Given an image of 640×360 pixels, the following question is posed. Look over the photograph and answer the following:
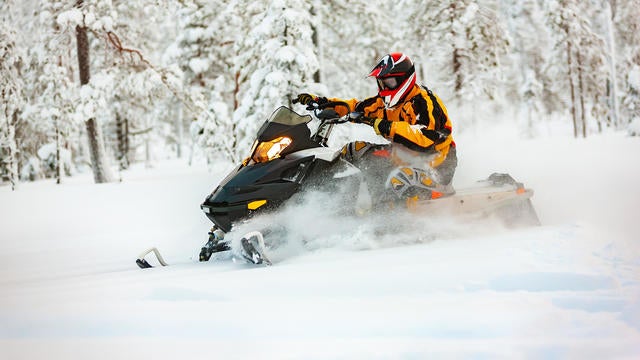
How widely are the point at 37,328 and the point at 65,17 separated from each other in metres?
11.7

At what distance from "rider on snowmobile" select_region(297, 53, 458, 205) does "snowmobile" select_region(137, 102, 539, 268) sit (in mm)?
166

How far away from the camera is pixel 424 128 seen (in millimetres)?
4367

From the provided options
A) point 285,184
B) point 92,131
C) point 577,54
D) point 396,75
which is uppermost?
point 577,54

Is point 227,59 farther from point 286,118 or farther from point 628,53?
point 628,53

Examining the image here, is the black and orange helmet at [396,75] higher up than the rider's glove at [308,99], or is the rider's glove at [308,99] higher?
the black and orange helmet at [396,75]

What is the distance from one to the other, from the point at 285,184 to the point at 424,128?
1455mm

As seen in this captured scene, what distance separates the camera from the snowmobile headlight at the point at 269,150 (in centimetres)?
397

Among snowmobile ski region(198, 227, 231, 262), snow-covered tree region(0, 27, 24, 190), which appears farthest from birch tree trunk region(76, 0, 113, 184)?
snowmobile ski region(198, 227, 231, 262)

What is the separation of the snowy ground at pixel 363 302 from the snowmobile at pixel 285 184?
0.76 feet

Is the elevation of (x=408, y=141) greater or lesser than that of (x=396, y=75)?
lesser

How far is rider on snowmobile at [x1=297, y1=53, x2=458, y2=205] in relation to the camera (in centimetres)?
434

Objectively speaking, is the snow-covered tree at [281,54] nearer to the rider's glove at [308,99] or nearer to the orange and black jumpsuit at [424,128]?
the rider's glove at [308,99]

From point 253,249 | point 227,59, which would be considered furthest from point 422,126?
point 227,59

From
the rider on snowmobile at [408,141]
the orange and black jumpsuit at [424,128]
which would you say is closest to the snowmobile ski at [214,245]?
the rider on snowmobile at [408,141]
